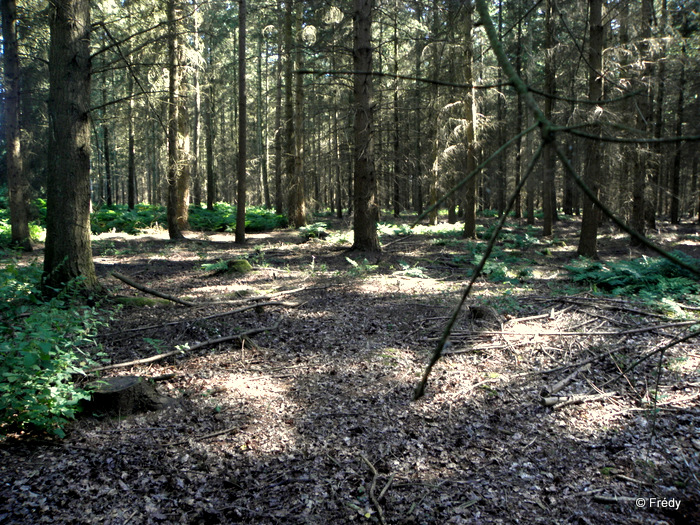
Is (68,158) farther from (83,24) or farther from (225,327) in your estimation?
(225,327)

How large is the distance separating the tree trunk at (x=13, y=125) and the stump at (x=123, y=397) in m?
10.4

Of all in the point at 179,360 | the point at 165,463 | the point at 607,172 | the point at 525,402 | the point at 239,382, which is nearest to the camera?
the point at 165,463

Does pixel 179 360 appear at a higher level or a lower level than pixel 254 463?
higher

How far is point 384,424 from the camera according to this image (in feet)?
12.9

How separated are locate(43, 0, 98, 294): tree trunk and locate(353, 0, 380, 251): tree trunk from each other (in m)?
5.96

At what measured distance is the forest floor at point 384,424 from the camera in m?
A: 2.89

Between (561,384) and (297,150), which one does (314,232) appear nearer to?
(297,150)

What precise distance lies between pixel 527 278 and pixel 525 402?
5.13 m

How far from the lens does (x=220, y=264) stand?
30.6ft

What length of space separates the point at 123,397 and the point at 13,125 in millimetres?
12339

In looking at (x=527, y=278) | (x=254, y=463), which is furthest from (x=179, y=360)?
(x=527, y=278)

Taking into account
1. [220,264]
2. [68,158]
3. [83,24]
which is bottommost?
[220,264]

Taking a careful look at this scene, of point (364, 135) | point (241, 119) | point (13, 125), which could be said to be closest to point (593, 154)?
point (364, 135)

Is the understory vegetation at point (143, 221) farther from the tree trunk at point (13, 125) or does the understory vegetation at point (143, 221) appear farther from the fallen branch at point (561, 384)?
the fallen branch at point (561, 384)
